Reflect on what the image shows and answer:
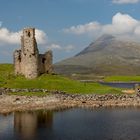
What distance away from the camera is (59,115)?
2869 inches

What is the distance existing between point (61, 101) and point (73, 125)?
77.5 feet

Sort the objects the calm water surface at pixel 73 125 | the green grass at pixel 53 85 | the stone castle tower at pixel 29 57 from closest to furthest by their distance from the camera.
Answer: the calm water surface at pixel 73 125
the green grass at pixel 53 85
the stone castle tower at pixel 29 57

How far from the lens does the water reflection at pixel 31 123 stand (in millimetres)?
57500

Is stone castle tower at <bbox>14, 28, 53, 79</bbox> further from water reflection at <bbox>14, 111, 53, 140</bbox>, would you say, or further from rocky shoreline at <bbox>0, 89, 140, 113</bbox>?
water reflection at <bbox>14, 111, 53, 140</bbox>

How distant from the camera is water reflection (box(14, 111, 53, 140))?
57.5 meters

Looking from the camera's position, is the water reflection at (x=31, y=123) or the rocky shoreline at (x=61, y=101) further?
the rocky shoreline at (x=61, y=101)

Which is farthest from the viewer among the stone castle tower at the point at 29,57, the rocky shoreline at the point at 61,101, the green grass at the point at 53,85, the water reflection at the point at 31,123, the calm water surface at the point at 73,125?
the stone castle tower at the point at 29,57

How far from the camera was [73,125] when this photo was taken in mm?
62875

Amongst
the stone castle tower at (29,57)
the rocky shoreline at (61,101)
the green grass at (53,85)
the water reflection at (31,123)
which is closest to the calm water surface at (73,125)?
the water reflection at (31,123)

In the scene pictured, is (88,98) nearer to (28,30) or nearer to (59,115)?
(59,115)

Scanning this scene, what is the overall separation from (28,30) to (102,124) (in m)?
44.3

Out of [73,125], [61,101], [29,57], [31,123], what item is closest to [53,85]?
[61,101]

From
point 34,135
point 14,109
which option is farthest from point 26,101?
point 34,135

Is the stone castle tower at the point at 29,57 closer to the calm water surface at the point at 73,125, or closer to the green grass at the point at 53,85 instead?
the green grass at the point at 53,85
